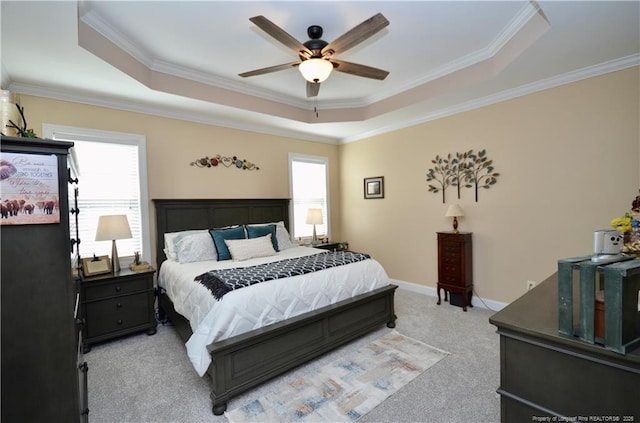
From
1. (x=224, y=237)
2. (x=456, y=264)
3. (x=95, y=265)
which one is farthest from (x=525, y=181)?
(x=95, y=265)

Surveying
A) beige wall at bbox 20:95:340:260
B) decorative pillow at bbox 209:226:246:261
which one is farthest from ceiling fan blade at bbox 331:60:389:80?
beige wall at bbox 20:95:340:260

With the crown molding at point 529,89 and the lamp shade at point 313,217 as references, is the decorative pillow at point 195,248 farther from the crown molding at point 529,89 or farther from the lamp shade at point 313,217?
the crown molding at point 529,89

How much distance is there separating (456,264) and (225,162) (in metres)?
3.48

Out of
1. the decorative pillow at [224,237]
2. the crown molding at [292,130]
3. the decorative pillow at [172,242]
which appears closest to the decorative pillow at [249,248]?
the decorative pillow at [224,237]

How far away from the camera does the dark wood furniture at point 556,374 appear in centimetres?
97

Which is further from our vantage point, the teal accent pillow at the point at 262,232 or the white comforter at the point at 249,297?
the teal accent pillow at the point at 262,232

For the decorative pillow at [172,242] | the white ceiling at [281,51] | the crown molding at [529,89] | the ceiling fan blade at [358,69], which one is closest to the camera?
the white ceiling at [281,51]

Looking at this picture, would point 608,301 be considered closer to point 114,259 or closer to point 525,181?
point 525,181

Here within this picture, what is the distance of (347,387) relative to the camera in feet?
7.13

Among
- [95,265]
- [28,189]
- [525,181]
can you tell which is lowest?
[95,265]

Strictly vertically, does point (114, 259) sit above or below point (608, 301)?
below

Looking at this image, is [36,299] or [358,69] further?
[358,69]

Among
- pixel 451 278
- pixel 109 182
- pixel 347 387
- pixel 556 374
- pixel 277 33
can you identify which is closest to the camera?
pixel 556 374

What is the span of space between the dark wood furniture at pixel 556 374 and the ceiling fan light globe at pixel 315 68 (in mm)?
2060
